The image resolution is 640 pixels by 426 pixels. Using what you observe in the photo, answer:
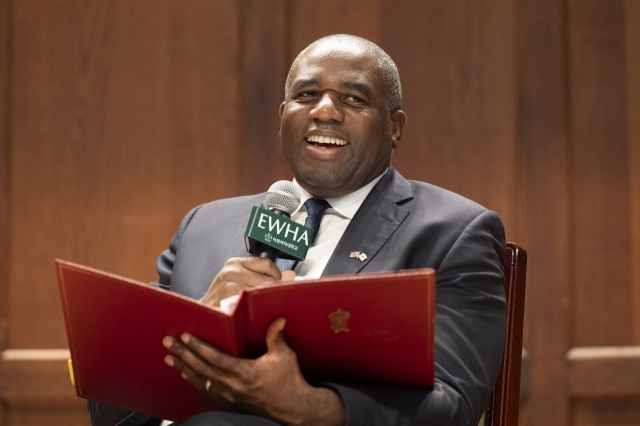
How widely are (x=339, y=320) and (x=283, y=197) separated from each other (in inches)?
18.0

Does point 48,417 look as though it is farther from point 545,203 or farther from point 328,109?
point 545,203

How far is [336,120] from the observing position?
5.71ft

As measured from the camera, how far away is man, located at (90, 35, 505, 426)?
1156mm

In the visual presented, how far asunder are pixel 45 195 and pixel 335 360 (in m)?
1.83

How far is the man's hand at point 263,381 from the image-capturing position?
3.64ft

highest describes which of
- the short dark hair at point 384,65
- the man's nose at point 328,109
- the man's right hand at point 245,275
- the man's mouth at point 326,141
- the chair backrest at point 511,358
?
the short dark hair at point 384,65

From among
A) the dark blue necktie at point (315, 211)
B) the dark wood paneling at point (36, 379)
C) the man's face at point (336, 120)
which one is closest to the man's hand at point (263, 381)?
the dark blue necktie at point (315, 211)

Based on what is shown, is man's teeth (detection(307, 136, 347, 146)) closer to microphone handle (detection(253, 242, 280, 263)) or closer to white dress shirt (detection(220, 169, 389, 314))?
white dress shirt (detection(220, 169, 389, 314))

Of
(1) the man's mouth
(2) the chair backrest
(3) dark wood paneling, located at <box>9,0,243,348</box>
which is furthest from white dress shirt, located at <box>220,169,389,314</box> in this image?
(3) dark wood paneling, located at <box>9,0,243,348</box>

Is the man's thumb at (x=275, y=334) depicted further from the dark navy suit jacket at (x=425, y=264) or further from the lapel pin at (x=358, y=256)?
the lapel pin at (x=358, y=256)

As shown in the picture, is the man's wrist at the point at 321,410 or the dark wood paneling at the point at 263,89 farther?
the dark wood paneling at the point at 263,89

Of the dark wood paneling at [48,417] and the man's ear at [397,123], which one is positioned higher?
the man's ear at [397,123]

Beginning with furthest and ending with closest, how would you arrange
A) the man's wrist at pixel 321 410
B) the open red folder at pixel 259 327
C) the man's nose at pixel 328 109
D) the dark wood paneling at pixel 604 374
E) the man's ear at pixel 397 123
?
the dark wood paneling at pixel 604 374 → the man's ear at pixel 397 123 → the man's nose at pixel 328 109 → the man's wrist at pixel 321 410 → the open red folder at pixel 259 327

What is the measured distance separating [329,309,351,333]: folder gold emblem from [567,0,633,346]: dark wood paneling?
1.76m
